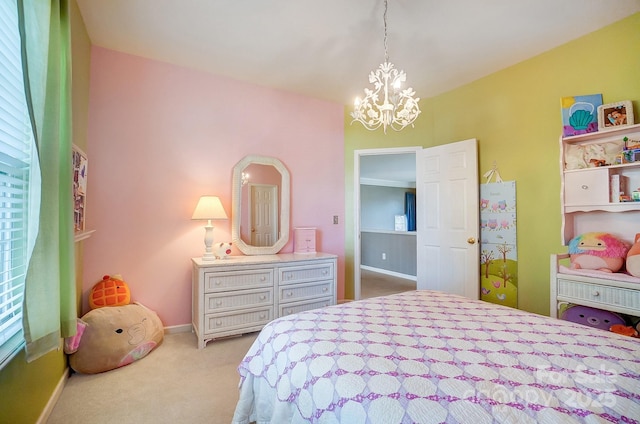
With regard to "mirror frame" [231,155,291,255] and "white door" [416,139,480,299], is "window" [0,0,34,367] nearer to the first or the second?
"mirror frame" [231,155,291,255]

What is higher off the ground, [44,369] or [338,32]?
[338,32]

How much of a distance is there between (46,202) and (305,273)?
2.21 meters

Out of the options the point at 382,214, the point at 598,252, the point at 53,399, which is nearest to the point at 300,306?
the point at 53,399

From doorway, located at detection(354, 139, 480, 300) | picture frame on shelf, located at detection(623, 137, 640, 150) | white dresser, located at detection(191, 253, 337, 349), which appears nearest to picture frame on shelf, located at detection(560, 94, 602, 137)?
picture frame on shelf, located at detection(623, 137, 640, 150)

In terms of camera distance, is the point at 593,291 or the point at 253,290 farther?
the point at 253,290

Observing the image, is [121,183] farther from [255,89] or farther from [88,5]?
[255,89]

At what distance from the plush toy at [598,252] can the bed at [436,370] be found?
1.03m

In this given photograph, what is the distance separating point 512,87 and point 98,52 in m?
3.92

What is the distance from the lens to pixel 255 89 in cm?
341

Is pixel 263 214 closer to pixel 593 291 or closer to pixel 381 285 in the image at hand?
pixel 593 291

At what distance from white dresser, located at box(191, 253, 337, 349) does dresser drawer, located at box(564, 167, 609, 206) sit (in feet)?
7.06

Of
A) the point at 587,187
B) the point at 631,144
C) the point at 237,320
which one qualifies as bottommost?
the point at 237,320

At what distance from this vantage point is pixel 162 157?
2.95 m

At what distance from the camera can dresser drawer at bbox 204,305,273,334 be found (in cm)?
266
